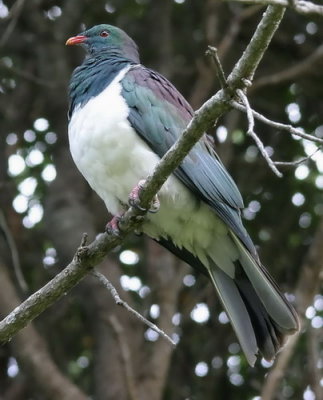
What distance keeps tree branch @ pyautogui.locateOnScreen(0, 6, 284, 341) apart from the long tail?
31.3 inches

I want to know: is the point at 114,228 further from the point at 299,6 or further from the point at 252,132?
the point at 299,6

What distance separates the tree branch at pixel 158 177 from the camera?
2.73 meters

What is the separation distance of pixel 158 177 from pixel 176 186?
84 centimetres

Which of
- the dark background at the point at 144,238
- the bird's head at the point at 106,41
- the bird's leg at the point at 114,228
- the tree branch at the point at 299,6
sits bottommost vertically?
the dark background at the point at 144,238

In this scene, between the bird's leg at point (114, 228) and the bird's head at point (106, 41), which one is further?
the bird's head at point (106, 41)

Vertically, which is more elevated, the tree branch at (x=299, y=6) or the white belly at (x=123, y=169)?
the tree branch at (x=299, y=6)

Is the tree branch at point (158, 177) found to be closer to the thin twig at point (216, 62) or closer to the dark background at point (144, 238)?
the thin twig at point (216, 62)

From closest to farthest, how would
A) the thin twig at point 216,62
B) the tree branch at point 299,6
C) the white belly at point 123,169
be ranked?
the tree branch at point 299,6
the thin twig at point 216,62
the white belly at point 123,169

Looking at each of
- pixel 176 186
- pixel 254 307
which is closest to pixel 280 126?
pixel 176 186

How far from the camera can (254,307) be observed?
4215 mm

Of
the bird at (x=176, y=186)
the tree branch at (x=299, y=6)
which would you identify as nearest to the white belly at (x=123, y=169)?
the bird at (x=176, y=186)

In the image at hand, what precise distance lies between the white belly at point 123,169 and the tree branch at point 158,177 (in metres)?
0.46

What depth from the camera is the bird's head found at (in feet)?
16.1

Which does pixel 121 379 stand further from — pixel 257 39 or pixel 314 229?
pixel 257 39
